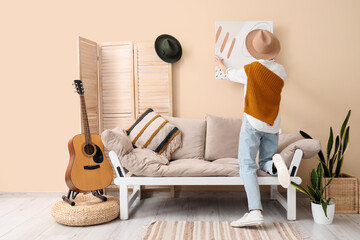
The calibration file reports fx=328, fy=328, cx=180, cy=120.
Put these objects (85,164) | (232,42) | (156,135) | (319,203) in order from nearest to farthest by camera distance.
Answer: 1. (319,203)
2. (85,164)
3. (156,135)
4. (232,42)

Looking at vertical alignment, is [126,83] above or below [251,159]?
above

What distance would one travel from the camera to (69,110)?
3.61 metres

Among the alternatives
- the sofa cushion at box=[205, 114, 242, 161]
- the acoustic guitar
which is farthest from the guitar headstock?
the sofa cushion at box=[205, 114, 242, 161]

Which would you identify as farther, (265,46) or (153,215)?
(153,215)

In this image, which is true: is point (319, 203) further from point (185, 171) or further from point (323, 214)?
point (185, 171)

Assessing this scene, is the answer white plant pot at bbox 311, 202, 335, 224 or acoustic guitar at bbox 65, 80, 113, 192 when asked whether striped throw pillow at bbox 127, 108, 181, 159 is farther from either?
white plant pot at bbox 311, 202, 335, 224

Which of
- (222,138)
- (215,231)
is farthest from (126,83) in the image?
(215,231)

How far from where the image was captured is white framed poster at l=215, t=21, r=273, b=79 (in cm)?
346

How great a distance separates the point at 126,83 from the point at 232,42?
1.22m

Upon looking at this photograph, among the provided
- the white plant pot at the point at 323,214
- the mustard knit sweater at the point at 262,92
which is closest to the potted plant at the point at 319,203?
the white plant pot at the point at 323,214

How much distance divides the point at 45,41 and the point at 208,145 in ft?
6.99

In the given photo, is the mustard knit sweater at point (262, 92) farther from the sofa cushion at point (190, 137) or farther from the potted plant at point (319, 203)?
the sofa cushion at point (190, 137)

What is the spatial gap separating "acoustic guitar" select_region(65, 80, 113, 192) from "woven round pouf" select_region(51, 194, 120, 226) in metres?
0.17

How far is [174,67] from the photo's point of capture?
3570 millimetres
